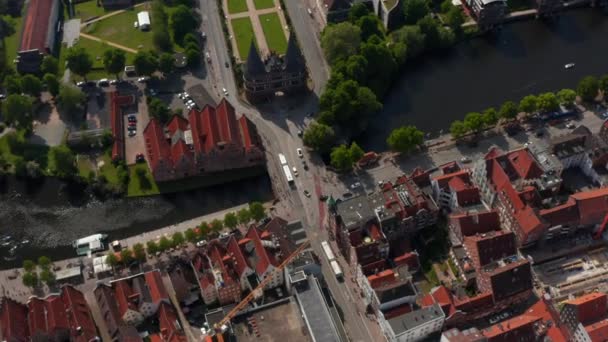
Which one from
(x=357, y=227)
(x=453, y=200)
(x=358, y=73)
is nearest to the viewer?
(x=357, y=227)

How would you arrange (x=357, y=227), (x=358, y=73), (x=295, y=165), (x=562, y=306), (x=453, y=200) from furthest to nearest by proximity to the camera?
(x=358, y=73)
(x=295, y=165)
(x=453, y=200)
(x=357, y=227)
(x=562, y=306)

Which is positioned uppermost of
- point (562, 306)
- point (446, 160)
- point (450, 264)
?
point (446, 160)

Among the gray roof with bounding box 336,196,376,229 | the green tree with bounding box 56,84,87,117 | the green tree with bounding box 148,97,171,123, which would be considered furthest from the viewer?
the green tree with bounding box 56,84,87,117

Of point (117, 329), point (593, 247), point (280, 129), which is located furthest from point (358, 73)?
point (117, 329)

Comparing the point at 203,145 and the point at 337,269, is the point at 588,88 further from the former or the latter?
the point at 203,145

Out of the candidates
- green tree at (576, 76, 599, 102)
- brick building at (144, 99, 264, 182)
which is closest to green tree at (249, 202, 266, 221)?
brick building at (144, 99, 264, 182)

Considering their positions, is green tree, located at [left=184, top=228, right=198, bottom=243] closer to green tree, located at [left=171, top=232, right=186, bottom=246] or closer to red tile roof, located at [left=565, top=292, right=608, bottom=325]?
green tree, located at [left=171, top=232, right=186, bottom=246]

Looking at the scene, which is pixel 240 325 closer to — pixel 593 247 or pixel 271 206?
pixel 271 206
